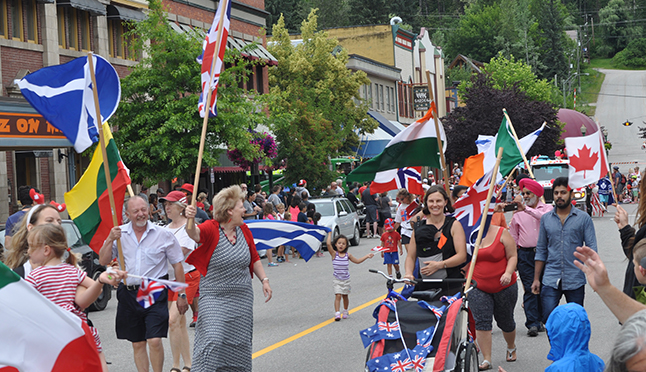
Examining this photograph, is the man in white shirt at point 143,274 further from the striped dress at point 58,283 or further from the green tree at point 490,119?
the green tree at point 490,119

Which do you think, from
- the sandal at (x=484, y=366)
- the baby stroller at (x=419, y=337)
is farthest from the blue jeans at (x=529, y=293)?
the baby stroller at (x=419, y=337)

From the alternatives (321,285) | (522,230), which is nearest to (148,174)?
(321,285)

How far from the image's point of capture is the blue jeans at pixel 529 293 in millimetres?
9977

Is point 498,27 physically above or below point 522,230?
above

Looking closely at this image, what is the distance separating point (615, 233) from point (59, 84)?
20152mm

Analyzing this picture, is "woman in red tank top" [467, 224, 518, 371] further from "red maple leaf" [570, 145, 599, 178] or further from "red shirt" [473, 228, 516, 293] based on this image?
"red maple leaf" [570, 145, 599, 178]

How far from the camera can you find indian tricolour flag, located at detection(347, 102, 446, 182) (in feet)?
34.9

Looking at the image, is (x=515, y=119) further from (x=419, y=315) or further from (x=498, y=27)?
(x=498, y=27)

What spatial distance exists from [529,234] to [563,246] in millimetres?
1903

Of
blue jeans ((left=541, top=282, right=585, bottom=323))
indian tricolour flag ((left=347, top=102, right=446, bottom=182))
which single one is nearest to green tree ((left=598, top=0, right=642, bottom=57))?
indian tricolour flag ((left=347, top=102, right=446, bottom=182))

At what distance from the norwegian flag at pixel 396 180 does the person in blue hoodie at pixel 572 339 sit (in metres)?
6.93

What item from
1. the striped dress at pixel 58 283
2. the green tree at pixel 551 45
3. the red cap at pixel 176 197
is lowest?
the striped dress at pixel 58 283

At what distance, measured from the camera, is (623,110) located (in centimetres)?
10462

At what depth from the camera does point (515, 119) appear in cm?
5528
